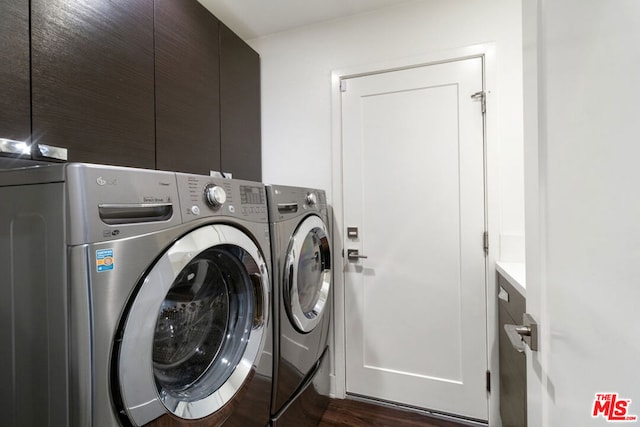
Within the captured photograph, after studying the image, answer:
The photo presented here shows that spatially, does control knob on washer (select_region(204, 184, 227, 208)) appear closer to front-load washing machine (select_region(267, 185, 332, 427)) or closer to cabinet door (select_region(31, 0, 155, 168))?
front-load washing machine (select_region(267, 185, 332, 427))

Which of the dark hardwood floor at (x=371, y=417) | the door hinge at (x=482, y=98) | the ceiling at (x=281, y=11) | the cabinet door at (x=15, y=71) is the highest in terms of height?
the ceiling at (x=281, y=11)

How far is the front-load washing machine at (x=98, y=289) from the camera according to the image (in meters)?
0.56

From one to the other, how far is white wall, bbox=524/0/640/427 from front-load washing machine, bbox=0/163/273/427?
0.82m

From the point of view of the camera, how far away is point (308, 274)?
1596 mm

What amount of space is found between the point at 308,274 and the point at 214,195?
2.88 ft

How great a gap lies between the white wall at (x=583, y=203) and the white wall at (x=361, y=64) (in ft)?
3.65

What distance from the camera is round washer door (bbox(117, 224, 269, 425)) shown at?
2.10 ft

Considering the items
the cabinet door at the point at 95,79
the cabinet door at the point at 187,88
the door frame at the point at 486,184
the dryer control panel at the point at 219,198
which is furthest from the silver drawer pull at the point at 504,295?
the cabinet door at the point at 95,79

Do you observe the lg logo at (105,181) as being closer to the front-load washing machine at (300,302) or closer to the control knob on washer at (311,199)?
the front-load washing machine at (300,302)

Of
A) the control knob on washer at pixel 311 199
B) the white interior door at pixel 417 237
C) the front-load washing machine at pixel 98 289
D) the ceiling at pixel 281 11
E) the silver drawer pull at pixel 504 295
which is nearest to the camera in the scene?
the front-load washing machine at pixel 98 289

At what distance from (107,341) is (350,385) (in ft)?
5.65

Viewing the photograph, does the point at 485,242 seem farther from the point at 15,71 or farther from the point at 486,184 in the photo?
the point at 15,71

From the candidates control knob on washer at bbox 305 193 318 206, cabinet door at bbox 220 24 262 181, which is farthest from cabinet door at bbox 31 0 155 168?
control knob on washer at bbox 305 193 318 206

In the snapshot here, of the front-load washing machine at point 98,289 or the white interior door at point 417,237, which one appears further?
the white interior door at point 417,237
